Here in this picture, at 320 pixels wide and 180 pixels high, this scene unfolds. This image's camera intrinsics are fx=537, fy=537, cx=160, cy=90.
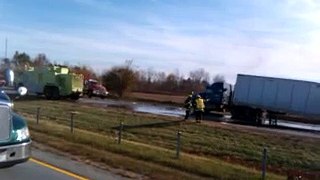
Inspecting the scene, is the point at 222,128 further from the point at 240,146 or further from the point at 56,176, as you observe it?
the point at 56,176

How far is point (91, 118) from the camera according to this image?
103ft

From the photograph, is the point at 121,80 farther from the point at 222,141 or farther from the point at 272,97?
the point at 222,141

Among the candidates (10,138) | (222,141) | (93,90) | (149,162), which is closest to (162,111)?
(222,141)

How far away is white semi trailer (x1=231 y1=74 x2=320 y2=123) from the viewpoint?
39.2 metres

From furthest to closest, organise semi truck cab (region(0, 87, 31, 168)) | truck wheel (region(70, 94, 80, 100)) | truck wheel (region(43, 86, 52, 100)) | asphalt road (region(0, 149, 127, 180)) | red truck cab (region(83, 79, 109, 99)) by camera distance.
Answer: red truck cab (region(83, 79, 109, 99)) < truck wheel (region(70, 94, 80, 100)) < truck wheel (region(43, 86, 52, 100)) < asphalt road (region(0, 149, 127, 180)) < semi truck cab (region(0, 87, 31, 168))

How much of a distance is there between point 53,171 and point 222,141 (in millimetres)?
13625

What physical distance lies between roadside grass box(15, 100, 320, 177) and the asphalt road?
7195 mm

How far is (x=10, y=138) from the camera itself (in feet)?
30.5

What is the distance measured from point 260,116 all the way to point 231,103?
3.23m

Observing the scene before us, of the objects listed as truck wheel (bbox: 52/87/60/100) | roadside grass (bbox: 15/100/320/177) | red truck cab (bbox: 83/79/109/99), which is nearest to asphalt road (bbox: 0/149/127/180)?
roadside grass (bbox: 15/100/320/177)

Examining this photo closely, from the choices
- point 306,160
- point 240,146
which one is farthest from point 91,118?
point 306,160

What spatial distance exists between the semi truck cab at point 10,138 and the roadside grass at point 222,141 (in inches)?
382

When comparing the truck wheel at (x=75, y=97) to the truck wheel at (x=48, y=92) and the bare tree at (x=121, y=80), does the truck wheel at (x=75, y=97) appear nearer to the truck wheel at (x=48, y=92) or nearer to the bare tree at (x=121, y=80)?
the truck wheel at (x=48, y=92)

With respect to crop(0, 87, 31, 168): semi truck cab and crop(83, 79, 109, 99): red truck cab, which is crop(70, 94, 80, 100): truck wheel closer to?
crop(83, 79, 109, 99): red truck cab
